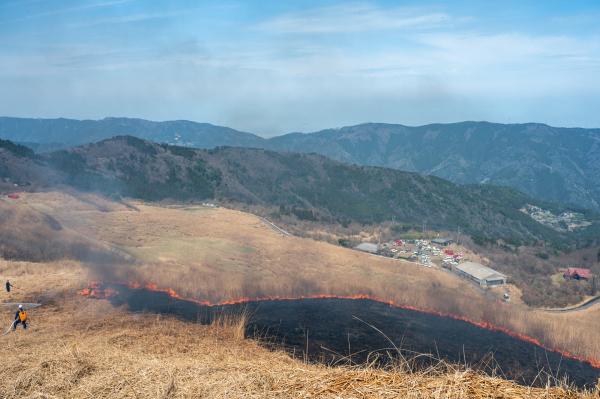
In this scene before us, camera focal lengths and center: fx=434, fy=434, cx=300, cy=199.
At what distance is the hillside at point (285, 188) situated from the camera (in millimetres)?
130625

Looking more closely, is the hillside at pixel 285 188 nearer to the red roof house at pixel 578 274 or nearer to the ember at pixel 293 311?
the red roof house at pixel 578 274

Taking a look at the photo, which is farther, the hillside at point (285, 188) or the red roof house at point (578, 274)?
the hillside at point (285, 188)

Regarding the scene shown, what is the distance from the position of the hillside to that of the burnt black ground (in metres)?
63.6

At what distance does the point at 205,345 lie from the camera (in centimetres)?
3052

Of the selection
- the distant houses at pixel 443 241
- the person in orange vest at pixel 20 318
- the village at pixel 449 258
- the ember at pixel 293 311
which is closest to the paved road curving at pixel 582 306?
the village at pixel 449 258

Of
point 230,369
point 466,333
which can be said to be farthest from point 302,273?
point 230,369

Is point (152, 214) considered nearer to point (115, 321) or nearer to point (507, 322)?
point (115, 321)

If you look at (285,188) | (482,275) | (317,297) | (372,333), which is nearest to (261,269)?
(317,297)

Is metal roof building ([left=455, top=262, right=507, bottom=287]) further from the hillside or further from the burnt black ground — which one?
the hillside

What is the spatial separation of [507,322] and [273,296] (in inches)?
1182

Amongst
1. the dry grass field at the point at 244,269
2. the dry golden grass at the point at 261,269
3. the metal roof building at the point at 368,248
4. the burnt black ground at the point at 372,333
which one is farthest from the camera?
the metal roof building at the point at 368,248

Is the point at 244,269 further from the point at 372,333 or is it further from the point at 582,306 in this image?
the point at 582,306

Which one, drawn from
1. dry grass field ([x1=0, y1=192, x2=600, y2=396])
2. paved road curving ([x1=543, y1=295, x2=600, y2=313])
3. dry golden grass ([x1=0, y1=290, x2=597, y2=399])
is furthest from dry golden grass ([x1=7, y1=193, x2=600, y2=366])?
dry golden grass ([x1=0, y1=290, x2=597, y2=399])

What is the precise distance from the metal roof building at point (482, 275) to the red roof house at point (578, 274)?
1353 cm
